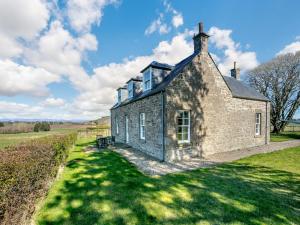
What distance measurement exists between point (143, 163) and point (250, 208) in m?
5.81

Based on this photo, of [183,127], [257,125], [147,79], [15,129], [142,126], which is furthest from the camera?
[15,129]

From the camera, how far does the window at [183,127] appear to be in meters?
10.5

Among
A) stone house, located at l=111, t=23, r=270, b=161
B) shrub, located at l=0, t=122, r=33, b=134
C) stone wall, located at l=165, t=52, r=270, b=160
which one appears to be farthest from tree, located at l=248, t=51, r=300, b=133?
shrub, located at l=0, t=122, r=33, b=134

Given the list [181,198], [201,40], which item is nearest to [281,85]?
[201,40]

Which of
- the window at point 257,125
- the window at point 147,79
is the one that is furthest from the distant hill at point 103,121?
the window at point 257,125

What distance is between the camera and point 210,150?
11734 mm

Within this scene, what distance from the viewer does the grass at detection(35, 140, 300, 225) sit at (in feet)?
14.0

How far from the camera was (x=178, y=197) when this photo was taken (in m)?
5.35

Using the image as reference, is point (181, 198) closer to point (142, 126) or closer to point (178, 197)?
point (178, 197)

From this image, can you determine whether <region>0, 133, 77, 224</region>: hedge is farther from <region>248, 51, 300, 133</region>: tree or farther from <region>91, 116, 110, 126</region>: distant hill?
<region>91, 116, 110, 126</region>: distant hill

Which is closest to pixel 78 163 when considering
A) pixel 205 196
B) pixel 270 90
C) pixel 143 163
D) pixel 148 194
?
pixel 143 163

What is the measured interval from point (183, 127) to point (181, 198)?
575 cm

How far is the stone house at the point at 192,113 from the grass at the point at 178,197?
2886 millimetres

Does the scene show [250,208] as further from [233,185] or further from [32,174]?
→ [32,174]
